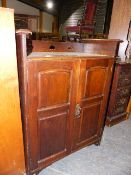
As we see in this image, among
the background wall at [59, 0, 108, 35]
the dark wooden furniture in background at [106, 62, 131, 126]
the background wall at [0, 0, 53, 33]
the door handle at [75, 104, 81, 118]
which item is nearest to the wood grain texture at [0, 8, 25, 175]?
the door handle at [75, 104, 81, 118]

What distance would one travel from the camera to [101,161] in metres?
1.94

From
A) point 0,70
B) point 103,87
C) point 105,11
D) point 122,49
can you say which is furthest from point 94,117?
point 105,11

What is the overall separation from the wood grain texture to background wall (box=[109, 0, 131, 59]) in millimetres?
2416

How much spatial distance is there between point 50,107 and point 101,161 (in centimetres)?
98

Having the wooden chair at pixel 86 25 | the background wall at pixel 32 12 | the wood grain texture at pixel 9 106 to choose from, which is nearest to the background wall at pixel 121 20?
the wooden chair at pixel 86 25

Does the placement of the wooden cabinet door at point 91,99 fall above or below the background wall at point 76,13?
below

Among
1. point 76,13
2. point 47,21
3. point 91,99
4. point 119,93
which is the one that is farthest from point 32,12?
point 91,99

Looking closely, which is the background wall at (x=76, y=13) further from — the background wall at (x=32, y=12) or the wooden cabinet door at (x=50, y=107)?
the wooden cabinet door at (x=50, y=107)

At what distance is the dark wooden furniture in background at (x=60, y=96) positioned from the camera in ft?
4.25

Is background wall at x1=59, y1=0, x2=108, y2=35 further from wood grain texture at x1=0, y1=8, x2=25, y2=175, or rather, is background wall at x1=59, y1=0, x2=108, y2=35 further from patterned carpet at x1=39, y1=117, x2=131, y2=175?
wood grain texture at x1=0, y1=8, x2=25, y2=175

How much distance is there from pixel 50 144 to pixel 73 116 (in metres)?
0.34

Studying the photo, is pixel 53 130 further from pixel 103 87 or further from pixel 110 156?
pixel 110 156

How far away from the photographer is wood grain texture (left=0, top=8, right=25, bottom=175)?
3.72 feet

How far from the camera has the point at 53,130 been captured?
1.57 m
